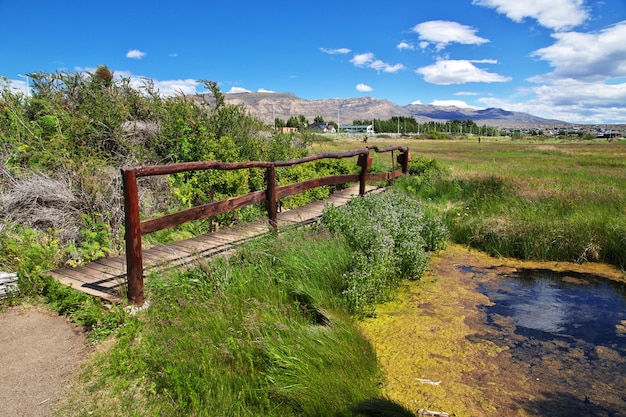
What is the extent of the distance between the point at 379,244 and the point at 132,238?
2.79 m

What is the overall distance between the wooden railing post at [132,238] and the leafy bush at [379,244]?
7.07 feet

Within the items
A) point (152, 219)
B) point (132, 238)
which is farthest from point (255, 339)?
point (152, 219)

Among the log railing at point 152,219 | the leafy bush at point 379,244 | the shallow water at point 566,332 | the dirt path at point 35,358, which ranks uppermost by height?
the log railing at point 152,219

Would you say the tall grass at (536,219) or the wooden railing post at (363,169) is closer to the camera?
the tall grass at (536,219)

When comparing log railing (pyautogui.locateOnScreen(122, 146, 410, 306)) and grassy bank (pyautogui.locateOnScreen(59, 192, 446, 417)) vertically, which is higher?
log railing (pyautogui.locateOnScreen(122, 146, 410, 306))

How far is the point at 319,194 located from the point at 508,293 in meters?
5.24

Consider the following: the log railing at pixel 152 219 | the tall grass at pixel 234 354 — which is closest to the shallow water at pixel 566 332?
the tall grass at pixel 234 354

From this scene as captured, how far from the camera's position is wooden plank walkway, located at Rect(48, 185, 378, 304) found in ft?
14.2

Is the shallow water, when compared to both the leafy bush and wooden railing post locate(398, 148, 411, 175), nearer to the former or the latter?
the leafy bush

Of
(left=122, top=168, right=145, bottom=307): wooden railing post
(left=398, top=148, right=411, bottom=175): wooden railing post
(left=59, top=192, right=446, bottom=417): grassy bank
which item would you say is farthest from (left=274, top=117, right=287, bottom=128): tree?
(left=122, top=168, right=145, bottom=307): wooden railing post

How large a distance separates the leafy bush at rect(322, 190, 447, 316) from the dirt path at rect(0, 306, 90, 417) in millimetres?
2690

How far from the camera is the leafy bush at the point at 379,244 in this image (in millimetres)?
4730

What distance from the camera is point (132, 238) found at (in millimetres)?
3914

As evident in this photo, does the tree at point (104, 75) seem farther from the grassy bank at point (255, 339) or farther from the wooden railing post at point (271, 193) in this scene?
the grassy bank at point (255, 339)
